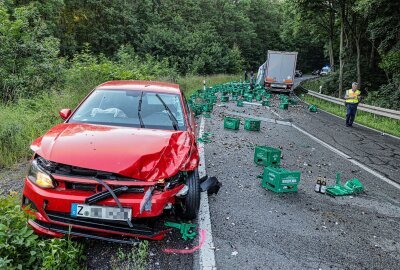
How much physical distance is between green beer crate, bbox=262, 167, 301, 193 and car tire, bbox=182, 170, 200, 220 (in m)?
2.03

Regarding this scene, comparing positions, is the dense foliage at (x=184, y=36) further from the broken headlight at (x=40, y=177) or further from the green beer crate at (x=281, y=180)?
the green beer crate at (x=281, y=180)

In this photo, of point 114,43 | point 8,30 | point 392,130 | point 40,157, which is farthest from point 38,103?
point 114,43

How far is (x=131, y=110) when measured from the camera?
16.2ft

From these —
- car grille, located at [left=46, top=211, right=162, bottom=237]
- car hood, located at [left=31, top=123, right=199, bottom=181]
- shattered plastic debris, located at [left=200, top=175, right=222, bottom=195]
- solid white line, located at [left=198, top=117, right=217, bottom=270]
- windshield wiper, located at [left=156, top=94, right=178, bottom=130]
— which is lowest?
solid white line, located at [left=198, top=117, right=217, bottom=270]

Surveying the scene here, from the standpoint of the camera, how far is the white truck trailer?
2908cm

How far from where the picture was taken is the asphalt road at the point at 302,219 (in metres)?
3.77

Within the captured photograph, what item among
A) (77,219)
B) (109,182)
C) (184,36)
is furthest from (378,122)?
(184,36)

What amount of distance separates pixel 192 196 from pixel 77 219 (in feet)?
4.38

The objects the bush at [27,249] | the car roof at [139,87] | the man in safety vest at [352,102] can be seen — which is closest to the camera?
the bush at [27,249]

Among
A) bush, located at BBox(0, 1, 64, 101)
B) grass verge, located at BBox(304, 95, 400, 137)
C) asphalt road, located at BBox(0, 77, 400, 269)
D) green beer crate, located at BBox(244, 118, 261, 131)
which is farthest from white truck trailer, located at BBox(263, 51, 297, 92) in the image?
asphalt road, located at BBox(0, 77, 400, 269)

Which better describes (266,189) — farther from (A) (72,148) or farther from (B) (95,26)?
(B) (95,26)

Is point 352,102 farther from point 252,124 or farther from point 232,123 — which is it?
point 232,123

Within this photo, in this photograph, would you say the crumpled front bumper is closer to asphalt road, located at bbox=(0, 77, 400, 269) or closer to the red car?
the red car

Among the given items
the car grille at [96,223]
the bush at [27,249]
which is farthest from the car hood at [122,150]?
the bush at [27,249]
